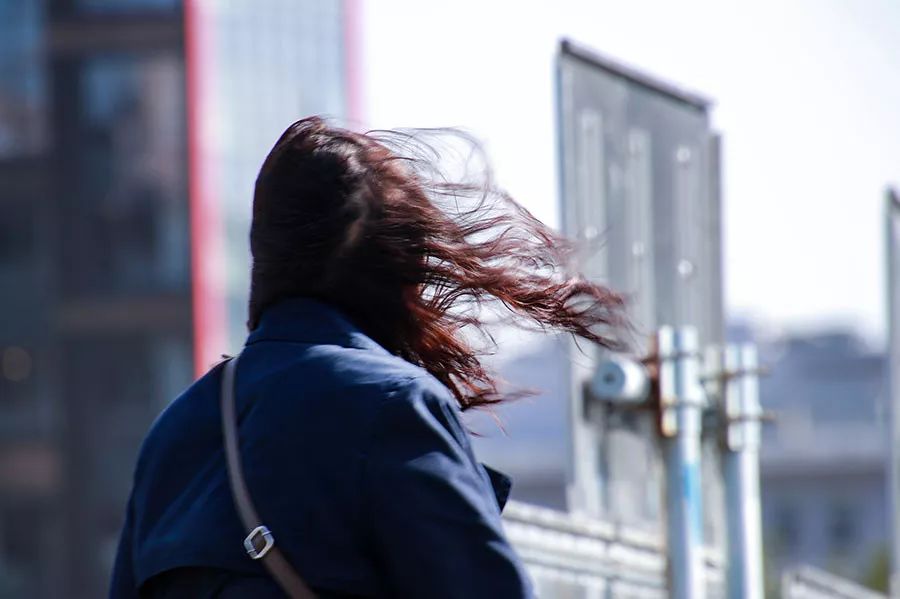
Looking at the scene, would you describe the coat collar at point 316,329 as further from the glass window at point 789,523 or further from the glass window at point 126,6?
the glass window at point 789,523

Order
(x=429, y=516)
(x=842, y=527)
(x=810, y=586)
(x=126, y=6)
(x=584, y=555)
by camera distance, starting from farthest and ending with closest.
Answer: (x=842, y=527)
(x=126, y=6)
(x=810, y=586)
(x=584, y=555)
(x=429, y=516)

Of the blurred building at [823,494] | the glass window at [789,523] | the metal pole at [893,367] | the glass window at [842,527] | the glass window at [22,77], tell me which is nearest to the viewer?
the metal pole at [893,367]

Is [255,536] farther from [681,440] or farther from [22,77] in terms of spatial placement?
[22,77]

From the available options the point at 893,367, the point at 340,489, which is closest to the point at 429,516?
the point at 340,489

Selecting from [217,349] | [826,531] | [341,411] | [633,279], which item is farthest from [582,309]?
[826,531]

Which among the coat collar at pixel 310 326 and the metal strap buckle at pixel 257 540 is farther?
the coat collar at pixel 310 326

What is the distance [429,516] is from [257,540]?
0.24 m

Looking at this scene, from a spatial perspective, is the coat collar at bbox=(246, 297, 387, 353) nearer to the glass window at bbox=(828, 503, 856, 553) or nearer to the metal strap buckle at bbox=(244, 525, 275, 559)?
the metal strap buckle at bbox=(244, 525, 275, 559)

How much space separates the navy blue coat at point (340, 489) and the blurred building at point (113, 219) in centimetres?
2990

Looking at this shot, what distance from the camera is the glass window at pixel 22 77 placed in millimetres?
33562

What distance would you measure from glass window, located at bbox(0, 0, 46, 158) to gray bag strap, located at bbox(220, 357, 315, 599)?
3320cm

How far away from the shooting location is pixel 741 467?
4219mm

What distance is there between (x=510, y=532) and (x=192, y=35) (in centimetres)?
2990

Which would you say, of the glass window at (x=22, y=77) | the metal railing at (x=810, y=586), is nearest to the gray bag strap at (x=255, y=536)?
the metal railing at (x=810, y=586)
